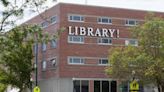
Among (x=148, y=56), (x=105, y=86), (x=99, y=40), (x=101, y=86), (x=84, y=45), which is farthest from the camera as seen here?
(x=105, y=86)

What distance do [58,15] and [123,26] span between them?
916 cm

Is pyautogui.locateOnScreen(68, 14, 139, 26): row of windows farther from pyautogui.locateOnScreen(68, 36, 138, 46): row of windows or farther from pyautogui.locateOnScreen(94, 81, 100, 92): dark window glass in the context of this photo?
pyautogui.locateOnScreen(94, 81, 100, 92): dark window glass

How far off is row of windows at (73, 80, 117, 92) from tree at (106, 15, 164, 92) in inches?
1023

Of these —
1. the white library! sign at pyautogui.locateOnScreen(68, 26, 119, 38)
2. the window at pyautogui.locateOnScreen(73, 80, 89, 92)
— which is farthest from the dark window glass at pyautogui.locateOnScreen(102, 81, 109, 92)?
the white library! sign at pyautogui.locateOnScreen(68, 26, 119, 38)

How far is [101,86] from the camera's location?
226 feet

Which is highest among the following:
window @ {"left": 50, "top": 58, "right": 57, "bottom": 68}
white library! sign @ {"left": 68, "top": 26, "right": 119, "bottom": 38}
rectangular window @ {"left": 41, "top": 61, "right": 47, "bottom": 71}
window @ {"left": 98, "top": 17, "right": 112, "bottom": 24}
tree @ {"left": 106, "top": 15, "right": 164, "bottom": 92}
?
window @ {"left": 98, "top": 17, "right": 112, "bottom": 24}

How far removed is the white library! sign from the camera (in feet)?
220

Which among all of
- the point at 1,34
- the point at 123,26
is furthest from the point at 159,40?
the point at 123,26

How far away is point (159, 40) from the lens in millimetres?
40281

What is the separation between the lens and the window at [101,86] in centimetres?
6862

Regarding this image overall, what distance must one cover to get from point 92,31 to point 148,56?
93.5 feet

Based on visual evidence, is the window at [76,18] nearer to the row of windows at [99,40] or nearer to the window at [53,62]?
the row of windows at [99,40]

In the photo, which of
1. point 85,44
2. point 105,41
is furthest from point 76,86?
point 105,41

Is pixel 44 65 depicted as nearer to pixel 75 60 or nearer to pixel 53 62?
pixel 53 62
